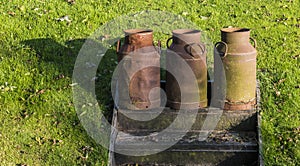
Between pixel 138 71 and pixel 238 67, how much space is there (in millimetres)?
1098

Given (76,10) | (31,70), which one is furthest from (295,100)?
(76,10)

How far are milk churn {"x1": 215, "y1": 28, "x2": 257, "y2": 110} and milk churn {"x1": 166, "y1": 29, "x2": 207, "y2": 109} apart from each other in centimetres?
24

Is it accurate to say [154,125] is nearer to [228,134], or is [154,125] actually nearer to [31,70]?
[228,134]

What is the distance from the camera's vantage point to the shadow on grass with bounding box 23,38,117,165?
559 cm

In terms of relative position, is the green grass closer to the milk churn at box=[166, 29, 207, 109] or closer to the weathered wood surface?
the weathered wood surface

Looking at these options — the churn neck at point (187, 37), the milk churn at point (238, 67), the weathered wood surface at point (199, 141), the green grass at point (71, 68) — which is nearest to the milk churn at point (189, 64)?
the churn neck at point (187, 37)

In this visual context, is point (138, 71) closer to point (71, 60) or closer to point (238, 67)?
point (238, 67)

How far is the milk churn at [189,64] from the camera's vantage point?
16.3 feet

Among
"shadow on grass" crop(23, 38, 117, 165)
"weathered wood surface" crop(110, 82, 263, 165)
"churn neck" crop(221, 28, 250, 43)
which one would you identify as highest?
"churn neck" crop(221, 28, 250, 43)

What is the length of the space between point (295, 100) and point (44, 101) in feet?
9.90

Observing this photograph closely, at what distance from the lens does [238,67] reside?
501cm

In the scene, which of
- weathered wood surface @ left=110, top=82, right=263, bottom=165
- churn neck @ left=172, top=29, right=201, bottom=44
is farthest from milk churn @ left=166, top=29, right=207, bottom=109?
weathered wood surface @ left=110, top=82, right=263, bottom=165

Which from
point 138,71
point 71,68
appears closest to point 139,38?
point 138,71

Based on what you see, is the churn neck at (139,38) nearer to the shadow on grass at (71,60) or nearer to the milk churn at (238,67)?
the milk churn at (238,67)
